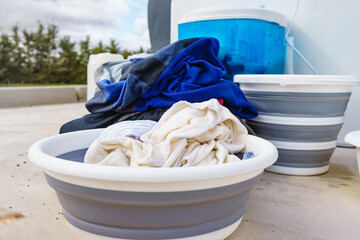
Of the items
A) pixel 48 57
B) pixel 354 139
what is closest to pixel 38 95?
pixel 48 57

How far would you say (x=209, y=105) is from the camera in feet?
2.70

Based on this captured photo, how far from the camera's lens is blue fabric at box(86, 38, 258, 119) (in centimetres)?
101

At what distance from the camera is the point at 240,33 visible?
4.52 ft

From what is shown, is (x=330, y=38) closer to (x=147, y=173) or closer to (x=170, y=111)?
(x=170, y=111)

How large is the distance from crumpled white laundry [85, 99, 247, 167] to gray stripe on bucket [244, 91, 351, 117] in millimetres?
343

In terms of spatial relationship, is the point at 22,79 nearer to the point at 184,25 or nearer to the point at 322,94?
the point at 184,25

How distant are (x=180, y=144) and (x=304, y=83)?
570mm

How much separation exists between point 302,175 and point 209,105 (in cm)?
58

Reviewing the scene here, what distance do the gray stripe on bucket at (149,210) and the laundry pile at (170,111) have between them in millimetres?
134

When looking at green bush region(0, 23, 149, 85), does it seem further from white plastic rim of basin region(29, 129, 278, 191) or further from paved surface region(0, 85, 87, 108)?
white plastic rim of basin region(29, 129, 278, 191)

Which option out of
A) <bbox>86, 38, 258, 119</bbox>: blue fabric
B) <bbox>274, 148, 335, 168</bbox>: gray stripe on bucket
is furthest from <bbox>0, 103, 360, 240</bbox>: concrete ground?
<bbox>86, 38, 258, 119</bbox>: blue fabric

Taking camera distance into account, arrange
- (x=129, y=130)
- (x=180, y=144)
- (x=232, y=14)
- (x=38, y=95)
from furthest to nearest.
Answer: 1. (x=38, y=95)
2. (x=232, y=14)
3. (x=129, y=130)
4. (x=180, y=144)

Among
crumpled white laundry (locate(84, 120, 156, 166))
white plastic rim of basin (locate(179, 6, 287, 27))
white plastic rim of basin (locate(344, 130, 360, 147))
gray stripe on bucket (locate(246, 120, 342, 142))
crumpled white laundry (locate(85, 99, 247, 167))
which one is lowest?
gray stripe on bucket (locate(246, 120, 342, 142))

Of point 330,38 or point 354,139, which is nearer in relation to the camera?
point 354,139
